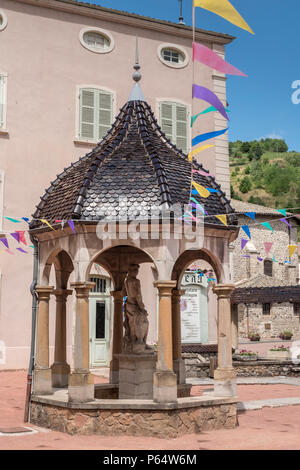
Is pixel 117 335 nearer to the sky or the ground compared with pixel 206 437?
nearer to the sky

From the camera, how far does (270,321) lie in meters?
43.8

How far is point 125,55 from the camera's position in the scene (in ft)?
63.7

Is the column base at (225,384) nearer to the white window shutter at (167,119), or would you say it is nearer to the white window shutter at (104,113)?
the white window shutter at (104,113)

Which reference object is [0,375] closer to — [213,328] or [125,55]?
[213,328]

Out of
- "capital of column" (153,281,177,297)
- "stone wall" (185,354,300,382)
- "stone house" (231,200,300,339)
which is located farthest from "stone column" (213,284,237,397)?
"stone house" (231,200,300,339)

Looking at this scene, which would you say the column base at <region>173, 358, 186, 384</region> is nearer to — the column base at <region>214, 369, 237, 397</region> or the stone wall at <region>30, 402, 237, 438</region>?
the column base at <region>214, 369, 237, 397</region>

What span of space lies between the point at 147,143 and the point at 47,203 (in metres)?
2.14

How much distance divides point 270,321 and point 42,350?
119ft

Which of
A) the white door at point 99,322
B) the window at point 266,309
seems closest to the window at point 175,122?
the white door at point 99,322

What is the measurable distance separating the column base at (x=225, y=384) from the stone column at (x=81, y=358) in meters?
2.10

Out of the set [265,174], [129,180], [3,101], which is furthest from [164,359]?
[265,174]

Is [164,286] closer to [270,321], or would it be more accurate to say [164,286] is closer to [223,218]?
[223,218]

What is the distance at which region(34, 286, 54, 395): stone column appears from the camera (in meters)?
9.52

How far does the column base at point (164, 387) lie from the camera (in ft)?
27.0
